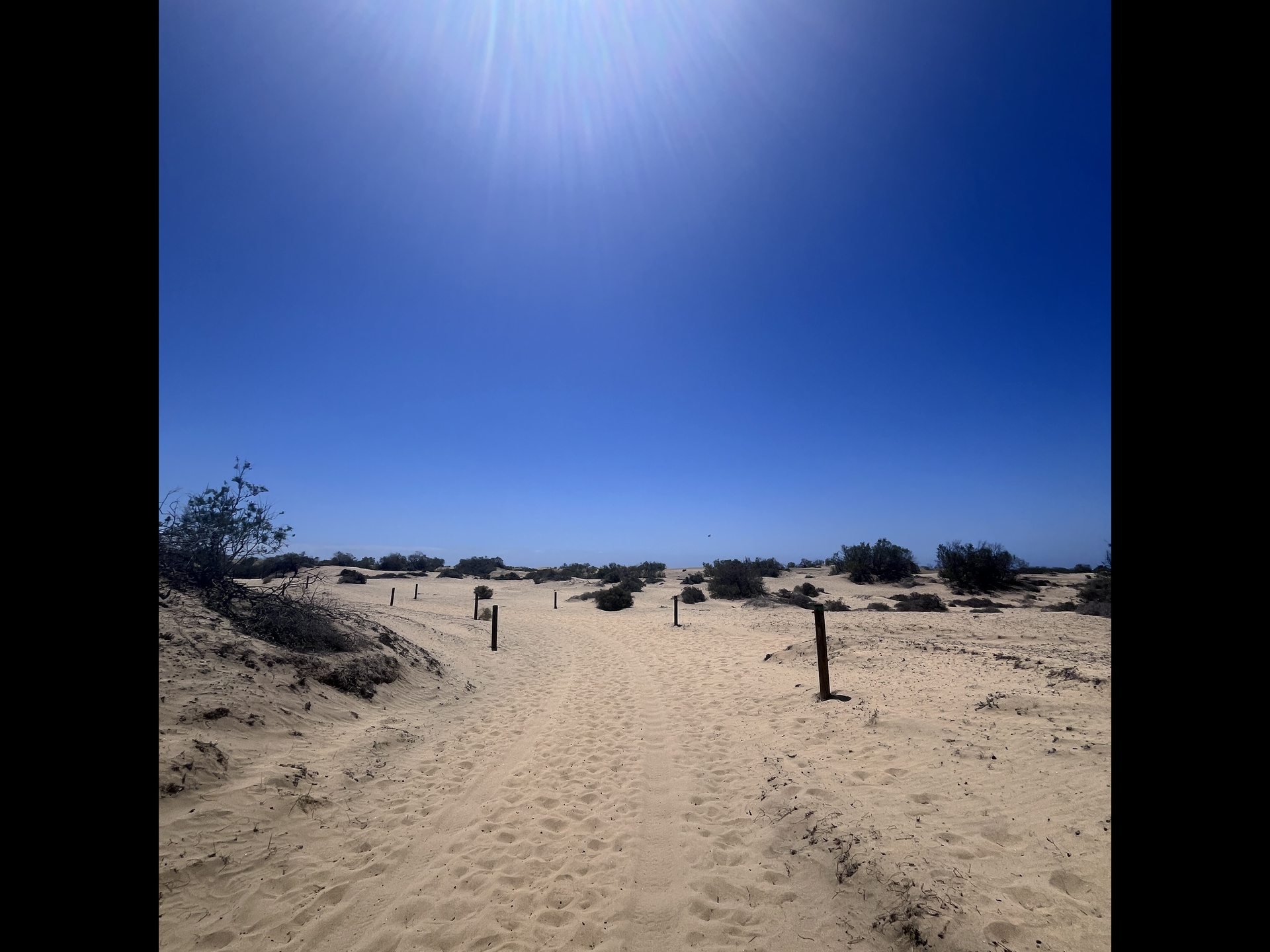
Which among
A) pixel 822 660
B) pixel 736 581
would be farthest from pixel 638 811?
pixel 736 581

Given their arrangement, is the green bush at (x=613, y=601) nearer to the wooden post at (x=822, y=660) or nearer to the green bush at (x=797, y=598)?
the green bush at (x=797, y=598)

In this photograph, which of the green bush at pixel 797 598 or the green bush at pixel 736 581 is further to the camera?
the green bush at pixel 736 581

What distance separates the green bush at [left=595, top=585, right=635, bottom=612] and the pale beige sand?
53.6 ft

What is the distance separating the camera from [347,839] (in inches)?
201

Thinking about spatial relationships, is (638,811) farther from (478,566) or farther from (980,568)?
(478,566)

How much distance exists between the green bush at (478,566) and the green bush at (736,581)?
82.3 ft

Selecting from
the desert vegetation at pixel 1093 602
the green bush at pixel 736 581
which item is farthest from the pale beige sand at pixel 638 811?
the green bush at pixel 736 581

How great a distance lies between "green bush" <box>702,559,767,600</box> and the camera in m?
29.7

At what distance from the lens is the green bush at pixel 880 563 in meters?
34.3

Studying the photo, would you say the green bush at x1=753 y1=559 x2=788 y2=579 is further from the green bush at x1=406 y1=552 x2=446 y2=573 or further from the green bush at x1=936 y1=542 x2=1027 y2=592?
the green bush at x1=406 y1=552 x2=446 y2=573

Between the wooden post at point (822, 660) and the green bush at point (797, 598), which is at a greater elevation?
the wooden post at point (822, 660)
